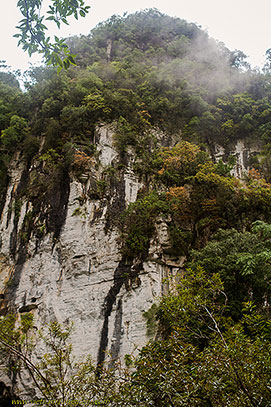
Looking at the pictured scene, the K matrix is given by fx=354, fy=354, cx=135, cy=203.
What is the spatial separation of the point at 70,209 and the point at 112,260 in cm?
293

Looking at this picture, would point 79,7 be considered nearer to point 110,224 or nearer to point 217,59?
point 110,224

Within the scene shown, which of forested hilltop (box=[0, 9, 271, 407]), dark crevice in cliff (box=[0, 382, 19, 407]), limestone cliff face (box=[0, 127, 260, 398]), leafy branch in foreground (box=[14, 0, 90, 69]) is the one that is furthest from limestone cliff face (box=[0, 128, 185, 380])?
leafy branch in foreground (box=[14, 0, 90, 69])

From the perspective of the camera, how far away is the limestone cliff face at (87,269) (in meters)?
10.9

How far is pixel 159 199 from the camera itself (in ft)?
44.8

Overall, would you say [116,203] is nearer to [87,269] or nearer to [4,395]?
[87,269]

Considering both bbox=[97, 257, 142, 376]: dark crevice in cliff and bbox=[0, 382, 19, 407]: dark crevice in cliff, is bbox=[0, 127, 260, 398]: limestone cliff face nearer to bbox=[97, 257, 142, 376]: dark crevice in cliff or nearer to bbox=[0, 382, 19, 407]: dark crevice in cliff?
bbox=[97, 257, 142, 376]: dark crevice in cliff

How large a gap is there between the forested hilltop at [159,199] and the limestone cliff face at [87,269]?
93mm

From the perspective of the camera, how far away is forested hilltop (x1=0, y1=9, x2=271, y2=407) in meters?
5.85

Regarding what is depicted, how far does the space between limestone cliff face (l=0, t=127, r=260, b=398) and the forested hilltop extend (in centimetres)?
9

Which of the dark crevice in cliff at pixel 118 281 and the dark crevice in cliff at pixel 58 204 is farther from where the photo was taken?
the dark crevice in cliff at pixel 58 204

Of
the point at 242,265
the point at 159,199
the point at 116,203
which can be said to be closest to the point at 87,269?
the point at 116,203

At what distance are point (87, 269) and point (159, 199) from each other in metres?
3.81

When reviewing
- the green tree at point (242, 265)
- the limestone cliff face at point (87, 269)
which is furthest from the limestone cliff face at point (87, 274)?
the green tree at point (242, 265)

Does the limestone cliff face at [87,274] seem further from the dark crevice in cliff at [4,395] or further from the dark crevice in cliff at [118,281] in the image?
the dark crevice in cliff at [4,395]
